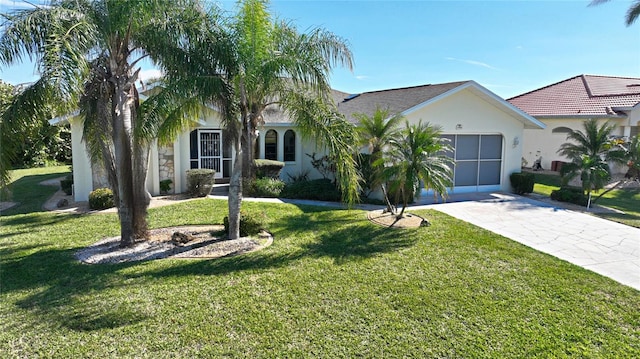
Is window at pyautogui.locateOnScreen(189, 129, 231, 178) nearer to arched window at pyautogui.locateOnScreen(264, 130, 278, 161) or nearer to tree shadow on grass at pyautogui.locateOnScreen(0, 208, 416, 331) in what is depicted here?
arched window at pyautogui.locateOnScreen(264, 130, 278, 161)

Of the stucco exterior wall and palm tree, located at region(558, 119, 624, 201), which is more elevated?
the stucco exterior wall

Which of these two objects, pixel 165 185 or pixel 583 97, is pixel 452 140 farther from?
pixel 583 97

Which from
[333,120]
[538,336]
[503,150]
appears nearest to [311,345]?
[538,336]

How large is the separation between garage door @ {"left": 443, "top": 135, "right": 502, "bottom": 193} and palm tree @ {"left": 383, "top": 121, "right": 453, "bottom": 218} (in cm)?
588

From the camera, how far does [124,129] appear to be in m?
8.62

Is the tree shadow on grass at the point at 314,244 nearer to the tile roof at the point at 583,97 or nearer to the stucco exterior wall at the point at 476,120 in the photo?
the stucco exterior wall at the point at 476,120

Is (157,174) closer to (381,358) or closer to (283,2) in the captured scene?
(283,2)

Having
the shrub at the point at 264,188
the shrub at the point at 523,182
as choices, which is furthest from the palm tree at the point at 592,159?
the shrub at the point at 264,188

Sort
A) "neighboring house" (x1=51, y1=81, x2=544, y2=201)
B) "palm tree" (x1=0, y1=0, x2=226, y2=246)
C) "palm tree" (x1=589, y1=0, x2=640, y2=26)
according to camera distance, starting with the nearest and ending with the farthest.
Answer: "palm tree" (x1=0, y1=0, x2=226, y2=246) < "neighboring house" (x1=51, y1=81, x2=544, y2=201) < "palm tree" (x1=589, y1=0, x2=640, y2=26)

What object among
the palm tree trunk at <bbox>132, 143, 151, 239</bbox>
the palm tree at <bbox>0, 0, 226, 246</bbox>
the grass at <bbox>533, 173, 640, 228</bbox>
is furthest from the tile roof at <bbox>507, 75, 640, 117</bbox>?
the palm tree trunk at <bbox>132, 143, 151, 239</bbox>

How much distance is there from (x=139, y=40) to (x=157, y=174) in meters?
8.21

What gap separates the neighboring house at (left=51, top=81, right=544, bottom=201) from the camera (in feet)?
48.4

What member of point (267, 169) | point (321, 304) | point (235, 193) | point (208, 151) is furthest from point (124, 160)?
point (208, 151)

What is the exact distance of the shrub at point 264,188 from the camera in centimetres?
1572
